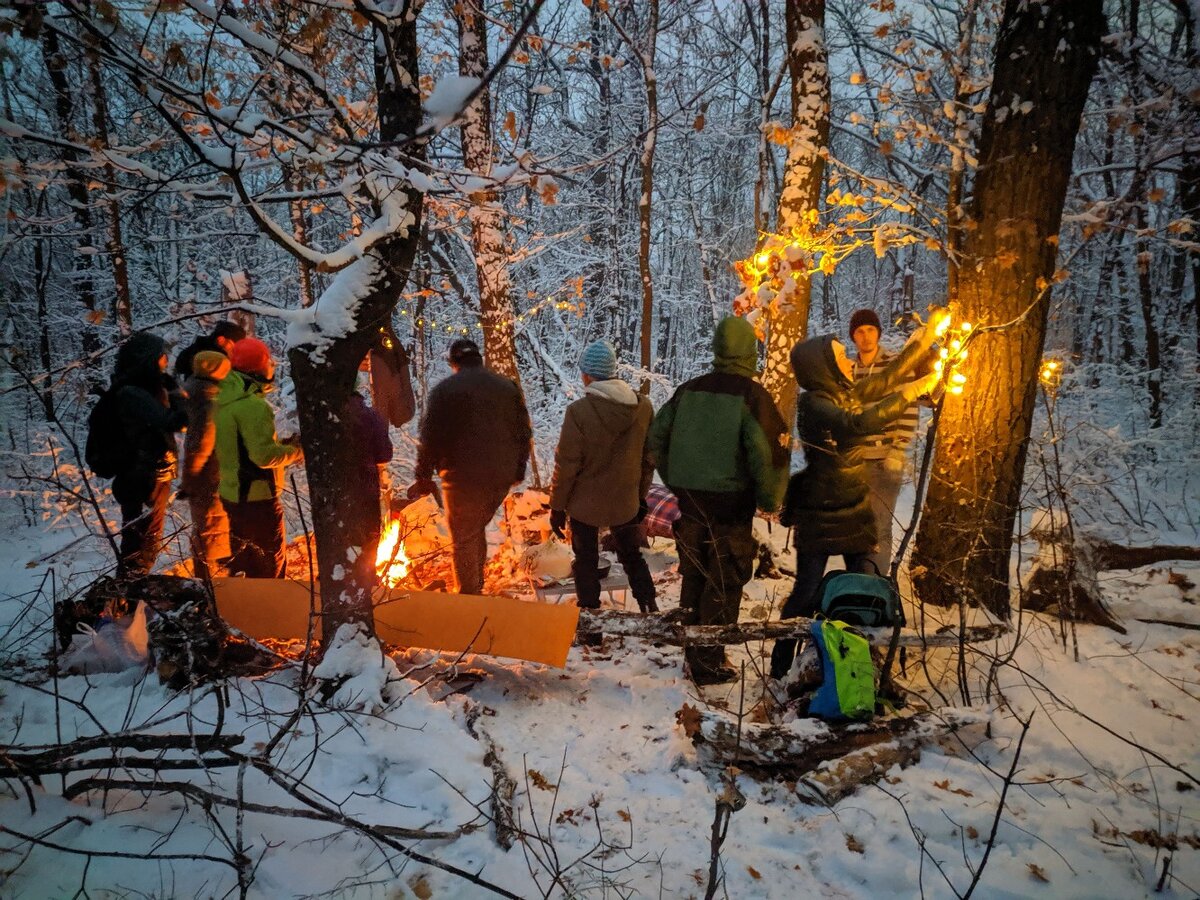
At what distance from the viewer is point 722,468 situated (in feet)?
Answer: 12.3

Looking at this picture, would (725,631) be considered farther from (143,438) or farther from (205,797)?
(143,438)

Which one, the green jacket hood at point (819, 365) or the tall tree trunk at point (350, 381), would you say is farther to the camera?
the green jacket hood at point (819, 365)

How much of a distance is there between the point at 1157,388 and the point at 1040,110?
11.8 m

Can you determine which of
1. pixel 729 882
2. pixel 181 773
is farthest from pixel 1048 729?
pixel 181 773

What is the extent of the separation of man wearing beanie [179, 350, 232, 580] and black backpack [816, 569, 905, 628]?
13.4ft

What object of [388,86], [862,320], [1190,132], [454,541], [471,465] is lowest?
[454,541]

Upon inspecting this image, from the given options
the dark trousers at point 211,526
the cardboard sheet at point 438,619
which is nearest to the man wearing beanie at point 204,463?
the dark trousers at point 211,526

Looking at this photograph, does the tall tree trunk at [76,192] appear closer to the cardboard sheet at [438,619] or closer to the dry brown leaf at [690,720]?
the cardboard sheet at [438,619]

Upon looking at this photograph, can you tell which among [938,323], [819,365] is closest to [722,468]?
[819,365]

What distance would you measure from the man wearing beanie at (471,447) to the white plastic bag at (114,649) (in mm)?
1926

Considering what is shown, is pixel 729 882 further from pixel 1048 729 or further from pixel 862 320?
pixel 862 320

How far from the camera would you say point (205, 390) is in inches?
177

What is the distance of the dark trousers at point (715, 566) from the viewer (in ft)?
12.6

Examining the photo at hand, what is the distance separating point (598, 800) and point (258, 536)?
3293 mm
